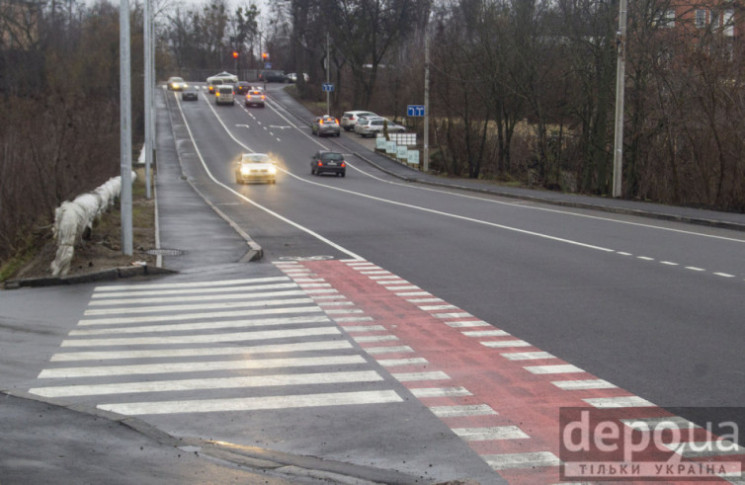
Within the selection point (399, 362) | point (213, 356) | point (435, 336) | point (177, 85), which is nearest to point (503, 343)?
point (435, 336)

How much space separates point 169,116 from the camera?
8700 cm

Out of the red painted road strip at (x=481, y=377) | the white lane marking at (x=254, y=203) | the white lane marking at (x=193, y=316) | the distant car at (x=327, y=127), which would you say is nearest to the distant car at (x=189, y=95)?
the white lane marking at (x=254, y=203)

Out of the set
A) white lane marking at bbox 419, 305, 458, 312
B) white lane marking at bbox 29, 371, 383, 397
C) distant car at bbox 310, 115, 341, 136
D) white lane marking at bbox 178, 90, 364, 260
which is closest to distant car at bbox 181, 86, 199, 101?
white lane marking at bbox 178, 90, 364, 260

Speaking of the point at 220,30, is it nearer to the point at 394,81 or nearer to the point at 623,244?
the point at 394,81

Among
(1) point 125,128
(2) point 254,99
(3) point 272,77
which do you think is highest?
(3) point 272,77

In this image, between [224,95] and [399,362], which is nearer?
[399,362]

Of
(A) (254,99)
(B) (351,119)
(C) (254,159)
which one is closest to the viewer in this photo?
(C) (254,159)

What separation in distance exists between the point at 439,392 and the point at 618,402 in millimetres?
1546

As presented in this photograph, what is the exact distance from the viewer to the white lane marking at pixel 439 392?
26.6 ft

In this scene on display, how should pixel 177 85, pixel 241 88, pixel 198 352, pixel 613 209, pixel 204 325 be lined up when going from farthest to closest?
pixel 241 88
pixel 177 85
pixel 613 209
pixel 204 325
pixel 198 352

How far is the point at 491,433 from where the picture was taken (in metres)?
6.98

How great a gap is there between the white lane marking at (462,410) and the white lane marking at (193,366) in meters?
1.85

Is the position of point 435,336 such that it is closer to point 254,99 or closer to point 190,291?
point 190,291

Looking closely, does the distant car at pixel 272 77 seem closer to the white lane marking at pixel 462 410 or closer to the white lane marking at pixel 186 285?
the white lane marking at pixel 186 285
